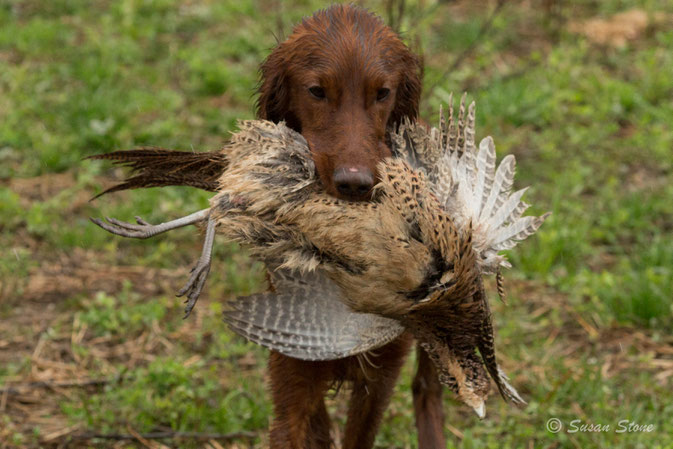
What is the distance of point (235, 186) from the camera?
3.09 m

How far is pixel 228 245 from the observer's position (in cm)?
566

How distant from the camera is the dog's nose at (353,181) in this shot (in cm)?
296

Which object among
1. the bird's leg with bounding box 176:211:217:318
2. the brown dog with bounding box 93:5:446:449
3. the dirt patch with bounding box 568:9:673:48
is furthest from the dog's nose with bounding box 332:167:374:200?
the dirt patch with bounding box 568:9:673:48

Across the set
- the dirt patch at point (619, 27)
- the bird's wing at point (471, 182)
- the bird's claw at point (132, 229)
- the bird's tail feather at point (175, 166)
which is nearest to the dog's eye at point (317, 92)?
the bird's wing at point (471, 182)

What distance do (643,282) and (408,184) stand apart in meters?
2.64

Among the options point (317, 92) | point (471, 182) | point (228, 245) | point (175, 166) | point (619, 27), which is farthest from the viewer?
point (619, 27)

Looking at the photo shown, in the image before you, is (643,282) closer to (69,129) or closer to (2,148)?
(69,129)

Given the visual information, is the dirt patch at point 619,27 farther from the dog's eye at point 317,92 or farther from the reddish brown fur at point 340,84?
the dog's eye at point 317,92

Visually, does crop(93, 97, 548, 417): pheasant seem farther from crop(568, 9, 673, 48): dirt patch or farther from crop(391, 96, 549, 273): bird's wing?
crop(568, 9, 673, 48): dirt patch

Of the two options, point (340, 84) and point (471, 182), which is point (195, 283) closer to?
point (340, 84)

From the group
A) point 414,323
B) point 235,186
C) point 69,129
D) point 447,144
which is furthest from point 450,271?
point 69,129

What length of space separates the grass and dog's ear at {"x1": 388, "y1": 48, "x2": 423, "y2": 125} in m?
0.76

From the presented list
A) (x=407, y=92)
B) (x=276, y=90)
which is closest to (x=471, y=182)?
(x=407, y=92)

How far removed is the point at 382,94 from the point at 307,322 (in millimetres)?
915
